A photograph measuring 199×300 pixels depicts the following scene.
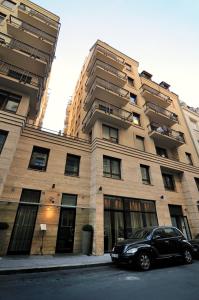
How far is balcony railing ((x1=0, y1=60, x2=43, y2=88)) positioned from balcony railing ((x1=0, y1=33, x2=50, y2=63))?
149cm

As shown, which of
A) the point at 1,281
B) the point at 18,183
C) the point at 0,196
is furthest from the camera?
the point at 18,183

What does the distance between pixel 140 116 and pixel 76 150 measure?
8968mm

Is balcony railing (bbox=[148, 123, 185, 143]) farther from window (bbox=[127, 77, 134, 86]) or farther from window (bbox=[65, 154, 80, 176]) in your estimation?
window (bbox=[65, 154, 80, 176])

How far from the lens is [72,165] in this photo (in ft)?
43.5

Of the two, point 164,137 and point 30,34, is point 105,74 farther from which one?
point 164,137

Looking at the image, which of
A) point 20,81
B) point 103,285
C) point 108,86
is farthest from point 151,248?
point 108,86

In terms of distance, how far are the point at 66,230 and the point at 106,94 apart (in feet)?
40.7

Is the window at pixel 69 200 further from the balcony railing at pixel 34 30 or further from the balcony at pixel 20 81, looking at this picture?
the balcony railing at pixel 34 30

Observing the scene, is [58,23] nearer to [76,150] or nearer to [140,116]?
[140,116]

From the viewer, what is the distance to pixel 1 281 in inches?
211

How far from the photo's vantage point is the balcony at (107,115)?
602 inches

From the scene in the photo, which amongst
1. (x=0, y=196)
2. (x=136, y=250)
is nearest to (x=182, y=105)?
(x=136, y=250)

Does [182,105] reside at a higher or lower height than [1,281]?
higher

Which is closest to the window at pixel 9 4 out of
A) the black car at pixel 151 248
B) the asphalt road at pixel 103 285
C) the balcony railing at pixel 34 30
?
the balcony railing at pixel 34 30
